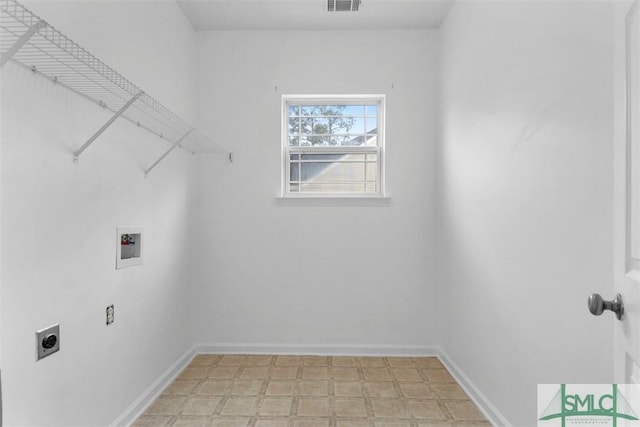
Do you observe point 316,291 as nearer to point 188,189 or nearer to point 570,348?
point 188,189

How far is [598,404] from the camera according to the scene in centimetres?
126

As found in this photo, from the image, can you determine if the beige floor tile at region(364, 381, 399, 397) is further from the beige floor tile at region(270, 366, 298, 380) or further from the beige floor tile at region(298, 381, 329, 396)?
the beige floor tile at region(270, 366, 298, 380)

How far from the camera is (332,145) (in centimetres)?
326

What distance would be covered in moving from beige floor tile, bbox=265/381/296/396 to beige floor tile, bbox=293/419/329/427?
0.31 m

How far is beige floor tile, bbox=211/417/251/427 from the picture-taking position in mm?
2047

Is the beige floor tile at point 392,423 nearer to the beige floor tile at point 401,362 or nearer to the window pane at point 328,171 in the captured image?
the beige floor tile at point 401,362

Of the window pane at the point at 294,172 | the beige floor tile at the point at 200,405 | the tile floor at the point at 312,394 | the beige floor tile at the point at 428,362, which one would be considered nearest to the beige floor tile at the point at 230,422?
the tile floor at the point at 312,394

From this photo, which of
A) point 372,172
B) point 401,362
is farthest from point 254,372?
point 372,172

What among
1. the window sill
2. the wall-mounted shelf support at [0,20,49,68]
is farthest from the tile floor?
the wall-mounted shelf support at [0,20,49,68]

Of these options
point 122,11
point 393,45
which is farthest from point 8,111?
point 393,45

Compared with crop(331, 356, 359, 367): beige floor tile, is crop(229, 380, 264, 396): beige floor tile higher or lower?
higher

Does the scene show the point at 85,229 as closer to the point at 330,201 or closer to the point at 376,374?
the point at 330,201

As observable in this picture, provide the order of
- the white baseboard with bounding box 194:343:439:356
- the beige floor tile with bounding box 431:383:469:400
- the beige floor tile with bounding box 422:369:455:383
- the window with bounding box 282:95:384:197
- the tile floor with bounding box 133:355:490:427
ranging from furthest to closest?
1. the window with bounding box 282:95:384:197
2. the white baseboard with bounding box 194:343:439:356
3. the beige floor tile with bounding box 422:369:455:383
4. the beige floor tile with bounding box 431:383:469:400
5. the tile floor with bounding box 133:355:490:427

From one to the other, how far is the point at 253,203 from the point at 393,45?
176cm
